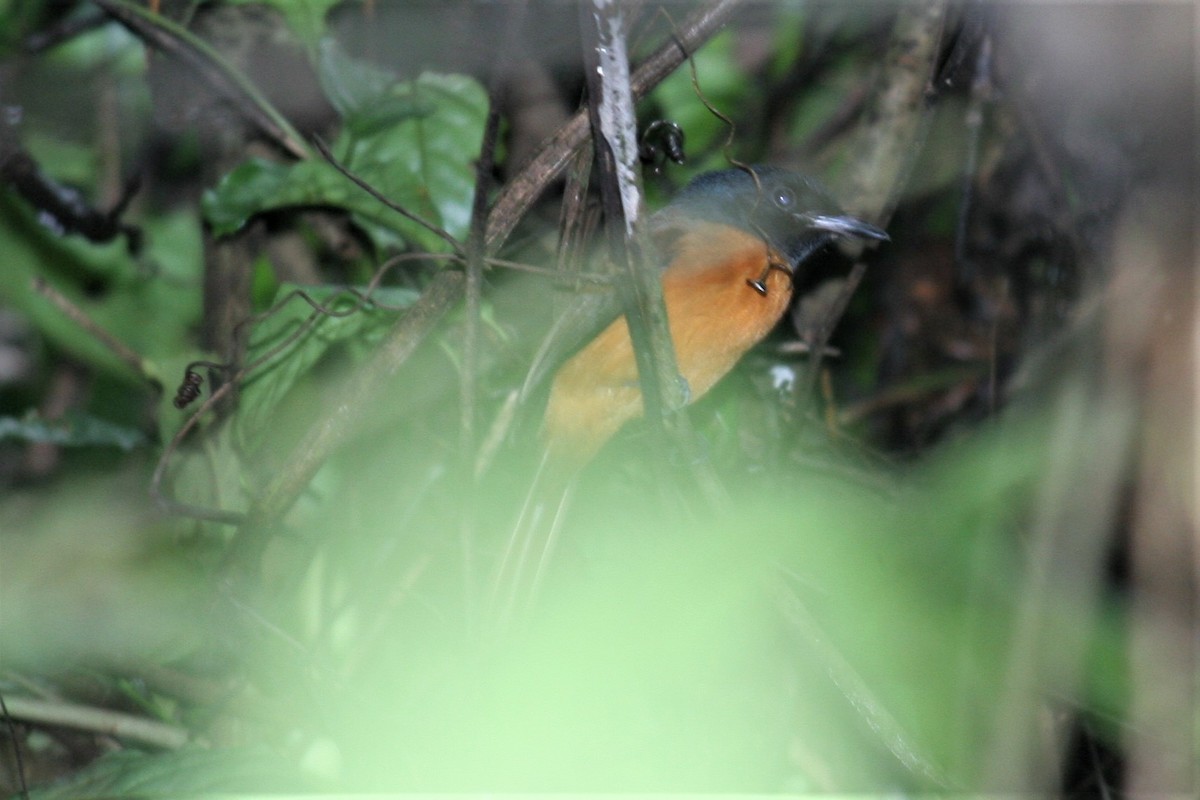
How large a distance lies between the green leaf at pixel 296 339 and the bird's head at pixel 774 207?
93 cm

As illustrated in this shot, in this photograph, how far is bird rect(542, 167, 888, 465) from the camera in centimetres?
268

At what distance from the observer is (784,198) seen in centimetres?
299

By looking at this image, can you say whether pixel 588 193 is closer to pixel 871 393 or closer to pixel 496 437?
pixel 496 437

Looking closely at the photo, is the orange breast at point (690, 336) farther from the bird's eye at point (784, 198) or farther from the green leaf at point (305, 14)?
the green leaf at point (305, 14)

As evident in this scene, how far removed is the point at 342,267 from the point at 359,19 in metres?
0.81

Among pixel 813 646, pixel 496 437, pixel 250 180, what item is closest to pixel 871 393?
pixel 496 437

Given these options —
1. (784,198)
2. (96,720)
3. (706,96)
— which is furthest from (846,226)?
(96,720)

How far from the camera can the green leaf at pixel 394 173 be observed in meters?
2.68

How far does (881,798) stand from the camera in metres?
2.94

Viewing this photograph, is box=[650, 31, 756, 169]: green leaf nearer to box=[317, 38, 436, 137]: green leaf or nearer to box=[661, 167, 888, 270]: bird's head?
box=[661, 167, 888, 270]: bird's head

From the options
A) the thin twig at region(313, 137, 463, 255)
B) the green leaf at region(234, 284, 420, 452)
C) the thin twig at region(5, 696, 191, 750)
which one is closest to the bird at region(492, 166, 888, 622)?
the green leaf at region(234, 284, 420, 452)

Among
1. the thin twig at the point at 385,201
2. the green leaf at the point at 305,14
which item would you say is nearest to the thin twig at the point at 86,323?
the green leaf at the point at 305,14

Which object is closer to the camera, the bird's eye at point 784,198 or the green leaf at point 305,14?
the green leaf at point 305,14

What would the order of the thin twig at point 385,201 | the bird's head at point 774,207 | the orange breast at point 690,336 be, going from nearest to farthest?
the thin twig at point 385,201 < the orange breast at point 690,336 < the bird's head at point 774,207
